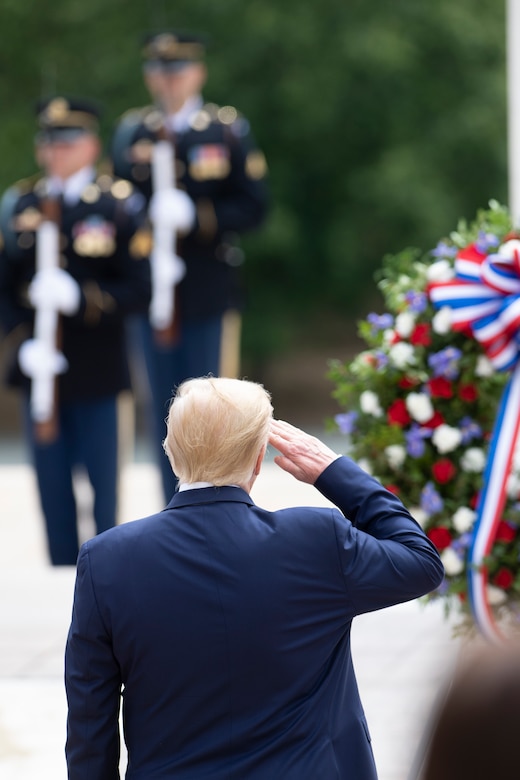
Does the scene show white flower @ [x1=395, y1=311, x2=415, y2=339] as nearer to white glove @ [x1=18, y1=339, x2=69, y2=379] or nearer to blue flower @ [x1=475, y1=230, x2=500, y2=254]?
blue flower @ [x1=475, y1=230, x2=500, y2=254]

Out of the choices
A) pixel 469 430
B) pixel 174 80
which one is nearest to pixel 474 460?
pixel 469 430

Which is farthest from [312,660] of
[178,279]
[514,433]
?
[178,279]

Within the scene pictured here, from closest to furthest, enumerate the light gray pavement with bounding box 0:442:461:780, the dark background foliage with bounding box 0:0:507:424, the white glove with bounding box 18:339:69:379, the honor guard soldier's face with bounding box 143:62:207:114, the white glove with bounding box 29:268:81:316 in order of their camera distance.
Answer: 1. the light gray pavement with bounding box 0:442:461:780
2. the white glove with bounding box 29:268:81:316
3. the white glove with bounding box 18:339:69:379
4. the honor guard soldier's face with bounding box 143:62:207:114
5. the dark background foliage with bounding box 0:0:507:424

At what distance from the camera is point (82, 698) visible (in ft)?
6.77

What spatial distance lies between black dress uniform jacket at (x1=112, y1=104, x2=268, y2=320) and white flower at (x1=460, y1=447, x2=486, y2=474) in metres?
2.81

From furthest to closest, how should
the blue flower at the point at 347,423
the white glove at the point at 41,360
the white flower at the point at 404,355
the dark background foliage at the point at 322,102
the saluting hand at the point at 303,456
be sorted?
the dark background foliage at the point at 322,102 < the white glove at the point at 41,360 < the blue flower at the point at 347,423 < the white flower at the point at 404,355 < the saluting hand at the point at 303,456

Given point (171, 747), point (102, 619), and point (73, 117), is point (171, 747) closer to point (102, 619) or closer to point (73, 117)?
point (102, 619)

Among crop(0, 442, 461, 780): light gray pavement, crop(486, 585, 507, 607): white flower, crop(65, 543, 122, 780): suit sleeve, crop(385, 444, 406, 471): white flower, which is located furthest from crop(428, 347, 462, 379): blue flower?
crop(65, 543, 122, 780): suit sleeve

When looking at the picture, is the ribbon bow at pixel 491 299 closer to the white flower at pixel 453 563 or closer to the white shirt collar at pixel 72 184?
the white flower at pixel 453 563

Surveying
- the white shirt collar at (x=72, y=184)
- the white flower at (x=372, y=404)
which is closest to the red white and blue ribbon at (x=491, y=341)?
the white flower at (x=372, y=404)

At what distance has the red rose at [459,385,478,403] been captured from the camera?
3710 mm

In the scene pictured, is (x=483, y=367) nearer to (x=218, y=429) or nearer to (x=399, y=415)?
(x=399, y=415)

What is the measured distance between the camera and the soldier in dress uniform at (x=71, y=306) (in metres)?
5.76

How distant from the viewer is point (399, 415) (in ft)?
12.4
